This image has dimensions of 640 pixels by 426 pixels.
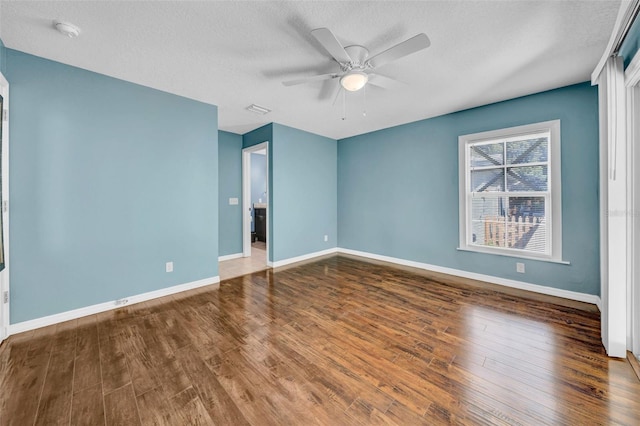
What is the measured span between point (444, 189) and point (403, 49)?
271cm

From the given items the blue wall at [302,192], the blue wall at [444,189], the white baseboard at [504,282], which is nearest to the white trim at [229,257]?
the blue wall at [302,192]

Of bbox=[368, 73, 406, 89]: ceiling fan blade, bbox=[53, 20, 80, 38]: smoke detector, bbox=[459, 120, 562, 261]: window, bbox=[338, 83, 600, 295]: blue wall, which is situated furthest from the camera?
bbox=[459, 120, 562, 261]: window

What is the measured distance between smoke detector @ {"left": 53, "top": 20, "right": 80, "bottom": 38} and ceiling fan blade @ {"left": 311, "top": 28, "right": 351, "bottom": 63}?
6.33 ft

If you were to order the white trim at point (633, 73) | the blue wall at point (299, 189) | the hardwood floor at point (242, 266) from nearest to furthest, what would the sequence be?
the white trim at point (633, 73) → the hardwood floor at point (242, 266) → the blue wall at point (299, 189)

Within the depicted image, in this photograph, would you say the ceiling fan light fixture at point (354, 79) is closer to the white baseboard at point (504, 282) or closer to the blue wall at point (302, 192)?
the blue wall at point (302, 192)

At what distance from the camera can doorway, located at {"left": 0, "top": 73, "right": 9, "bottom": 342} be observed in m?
2.15

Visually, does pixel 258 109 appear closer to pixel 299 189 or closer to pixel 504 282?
pixel 299 189

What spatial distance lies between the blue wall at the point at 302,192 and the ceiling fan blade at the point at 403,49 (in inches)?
105

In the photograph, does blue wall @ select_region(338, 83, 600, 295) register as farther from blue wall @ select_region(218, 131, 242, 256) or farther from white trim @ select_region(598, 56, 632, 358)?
blue wall @ select_region(218, 131, 242, 256)

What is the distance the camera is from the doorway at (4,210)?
7.04ft

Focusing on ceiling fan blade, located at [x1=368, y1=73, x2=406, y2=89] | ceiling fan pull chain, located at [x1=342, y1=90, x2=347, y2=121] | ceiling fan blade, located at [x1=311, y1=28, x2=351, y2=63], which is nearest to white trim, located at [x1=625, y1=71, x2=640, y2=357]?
ceiling fan blade, located at [x1=368, y1=73, x2=406, y2=89]

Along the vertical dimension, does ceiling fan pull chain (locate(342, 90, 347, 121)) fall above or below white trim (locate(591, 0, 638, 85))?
above

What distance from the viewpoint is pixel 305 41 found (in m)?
2.15

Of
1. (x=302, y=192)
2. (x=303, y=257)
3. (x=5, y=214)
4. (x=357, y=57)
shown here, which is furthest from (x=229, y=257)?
(x=357, y=57)
